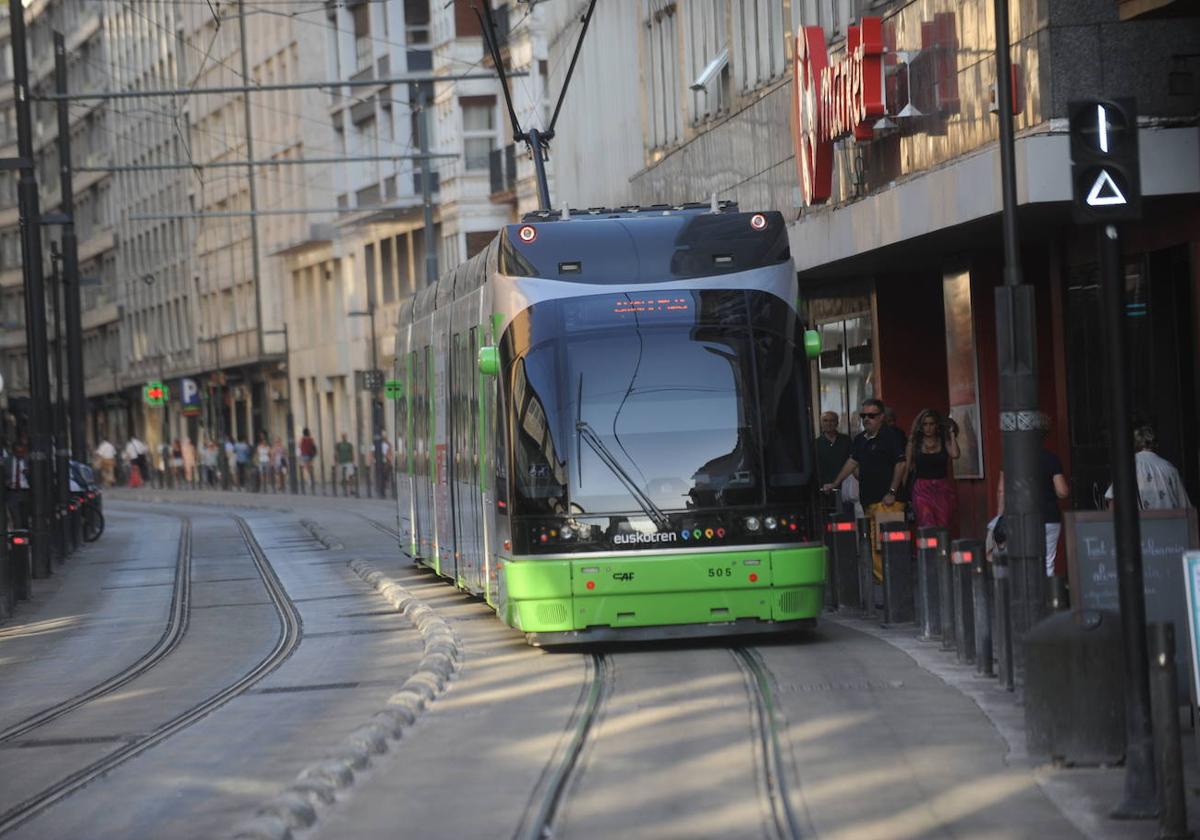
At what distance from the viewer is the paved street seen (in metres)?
9.97

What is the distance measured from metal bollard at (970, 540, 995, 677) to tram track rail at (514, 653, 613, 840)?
2.27 metres

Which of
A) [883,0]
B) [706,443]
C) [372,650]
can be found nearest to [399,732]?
[706,443]

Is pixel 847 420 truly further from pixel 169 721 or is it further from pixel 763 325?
pixel 169 721

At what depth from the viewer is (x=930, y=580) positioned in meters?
17.1

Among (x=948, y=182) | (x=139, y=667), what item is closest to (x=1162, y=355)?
(x=948, y=182)

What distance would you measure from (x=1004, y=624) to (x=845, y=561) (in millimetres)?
6505

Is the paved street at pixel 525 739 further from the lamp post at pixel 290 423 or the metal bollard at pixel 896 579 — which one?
the lamp post at pixel 290 423

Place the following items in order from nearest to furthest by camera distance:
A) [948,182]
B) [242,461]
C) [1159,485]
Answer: [1159,485]
[948,182]
[242,461]

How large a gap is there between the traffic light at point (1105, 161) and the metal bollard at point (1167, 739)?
1.78 metres

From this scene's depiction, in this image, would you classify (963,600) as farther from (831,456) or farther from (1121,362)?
(831,456)

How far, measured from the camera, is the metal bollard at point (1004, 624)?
13.7 metres

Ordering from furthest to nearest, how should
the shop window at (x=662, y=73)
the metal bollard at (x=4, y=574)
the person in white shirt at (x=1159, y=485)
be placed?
the shop window at (x=662, y=73), the metal bollard at (x=4, y=574), the person in white shirt at (x=1159, y=485)

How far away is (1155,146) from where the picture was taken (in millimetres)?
18562

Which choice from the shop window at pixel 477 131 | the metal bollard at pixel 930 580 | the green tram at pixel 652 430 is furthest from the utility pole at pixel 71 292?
the metal bollard at pixel 930 580
